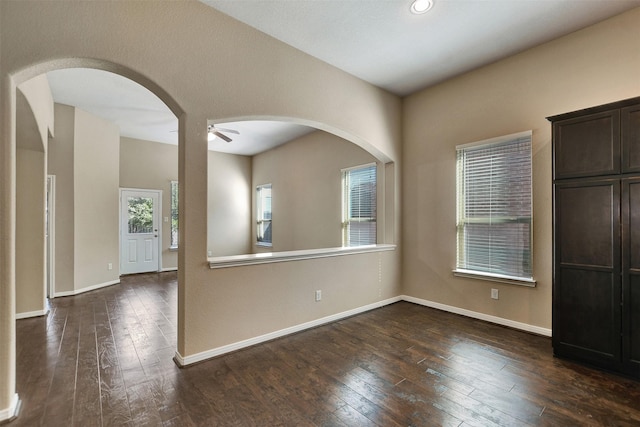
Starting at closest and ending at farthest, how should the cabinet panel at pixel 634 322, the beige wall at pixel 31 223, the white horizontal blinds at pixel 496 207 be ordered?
the cabinet panel at pixel 634 322, the white horizontal blinds at pixel 496 207, the beige wall at pixel 31 223

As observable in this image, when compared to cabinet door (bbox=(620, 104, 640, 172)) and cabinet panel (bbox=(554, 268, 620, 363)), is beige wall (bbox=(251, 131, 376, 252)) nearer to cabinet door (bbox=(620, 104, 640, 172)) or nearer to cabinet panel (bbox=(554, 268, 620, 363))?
cabinet door (bbox=(620, 104, 640, 172))

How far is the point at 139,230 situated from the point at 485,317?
725 cm

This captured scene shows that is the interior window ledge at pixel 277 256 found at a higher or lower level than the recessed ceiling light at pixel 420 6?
lower

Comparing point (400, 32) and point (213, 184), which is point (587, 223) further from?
point (213, 184)

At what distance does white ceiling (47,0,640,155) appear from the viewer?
2676 millimetres

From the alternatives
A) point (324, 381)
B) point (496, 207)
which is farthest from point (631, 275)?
point (324, 381)

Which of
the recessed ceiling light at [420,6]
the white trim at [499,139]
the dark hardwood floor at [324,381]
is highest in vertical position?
the recessed ceiling light at [420,6]

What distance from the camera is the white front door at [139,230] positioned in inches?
263

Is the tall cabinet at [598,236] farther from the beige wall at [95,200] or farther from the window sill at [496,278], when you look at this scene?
the beige wall at [95,200]

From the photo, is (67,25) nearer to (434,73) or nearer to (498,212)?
(434,73)

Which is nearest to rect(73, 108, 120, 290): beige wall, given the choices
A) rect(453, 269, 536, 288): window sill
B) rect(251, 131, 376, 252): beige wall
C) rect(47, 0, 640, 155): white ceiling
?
rect(47, 0, 640, 155): white ceiling

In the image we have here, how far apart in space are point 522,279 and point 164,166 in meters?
7.54

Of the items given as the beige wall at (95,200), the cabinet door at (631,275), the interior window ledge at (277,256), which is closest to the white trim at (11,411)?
the interior window ledge at (277,256)

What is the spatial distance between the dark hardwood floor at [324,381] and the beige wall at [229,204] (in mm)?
4537
